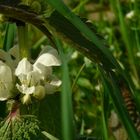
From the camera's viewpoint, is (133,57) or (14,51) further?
(133,57)

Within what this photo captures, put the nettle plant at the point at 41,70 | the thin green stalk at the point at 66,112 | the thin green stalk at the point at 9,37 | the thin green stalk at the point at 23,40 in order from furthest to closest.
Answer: the thin green stalk at the point at 9,37 → the thin green stalk at the point at 23,40 → the nettle plant at the point at 41,70 → the thin green stalk at the point at 66,112

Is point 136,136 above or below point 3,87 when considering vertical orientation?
below

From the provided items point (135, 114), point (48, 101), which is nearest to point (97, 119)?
point (135, 114)

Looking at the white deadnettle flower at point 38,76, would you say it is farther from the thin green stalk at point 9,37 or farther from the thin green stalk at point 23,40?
the thin green stalk at point 9,37

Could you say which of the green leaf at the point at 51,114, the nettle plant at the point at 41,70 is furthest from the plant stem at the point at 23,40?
the green leaf at the point at 51,114

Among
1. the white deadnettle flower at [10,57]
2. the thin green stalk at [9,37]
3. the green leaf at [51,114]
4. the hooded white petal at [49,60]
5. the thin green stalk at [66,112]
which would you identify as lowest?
the thin green stalk at [66,112]

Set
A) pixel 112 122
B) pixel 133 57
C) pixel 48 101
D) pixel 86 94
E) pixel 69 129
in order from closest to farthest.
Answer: pixel 69 129 → pixel 48 101 → pixel 112 122 → pixel 86 94 → pixel 133 57

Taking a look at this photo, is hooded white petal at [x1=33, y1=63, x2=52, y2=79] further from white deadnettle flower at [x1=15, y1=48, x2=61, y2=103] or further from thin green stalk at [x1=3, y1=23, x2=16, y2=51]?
thin green stalk at [x1=3, y1=23, x2=16, y2=51]

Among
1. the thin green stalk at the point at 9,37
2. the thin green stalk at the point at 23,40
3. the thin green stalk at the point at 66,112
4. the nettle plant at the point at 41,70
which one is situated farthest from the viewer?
the thin green stalk at the point at 9,37

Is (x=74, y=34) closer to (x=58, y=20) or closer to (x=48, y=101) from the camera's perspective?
(x=58, y=20)
